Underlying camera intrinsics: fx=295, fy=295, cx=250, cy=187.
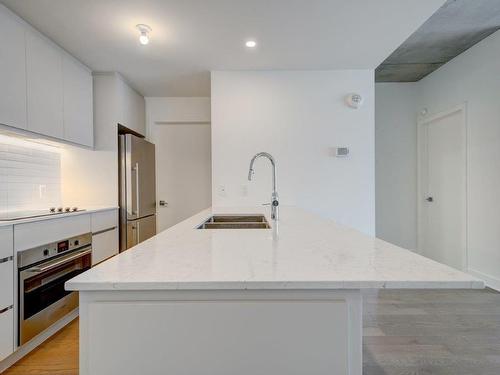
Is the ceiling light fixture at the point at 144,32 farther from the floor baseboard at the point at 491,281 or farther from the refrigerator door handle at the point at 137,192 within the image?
the floor baseboard at the point at 491,281

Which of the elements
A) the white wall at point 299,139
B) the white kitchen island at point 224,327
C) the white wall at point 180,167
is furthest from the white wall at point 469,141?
the white kitchen island at point 224,327

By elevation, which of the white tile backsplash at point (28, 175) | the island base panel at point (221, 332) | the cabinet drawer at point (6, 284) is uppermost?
the white tile backsplash at point (28, 175)

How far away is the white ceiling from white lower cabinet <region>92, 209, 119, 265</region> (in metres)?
1.54

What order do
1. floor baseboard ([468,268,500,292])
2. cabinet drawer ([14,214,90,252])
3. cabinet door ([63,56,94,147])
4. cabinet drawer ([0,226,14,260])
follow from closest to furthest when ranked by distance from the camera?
cabinet drawer ([0,226,14,260])
cabinet drawer ([14,214,90,252])
cabinet door ([63,56,94,147])
floor baseboard ([468,268,500,292])

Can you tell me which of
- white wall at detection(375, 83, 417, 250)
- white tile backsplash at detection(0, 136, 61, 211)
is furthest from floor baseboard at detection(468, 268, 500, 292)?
white tile backsplash at detection(0, 136, 61, 211)

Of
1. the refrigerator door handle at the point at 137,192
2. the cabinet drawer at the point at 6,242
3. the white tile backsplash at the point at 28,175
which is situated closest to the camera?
the cabinet drawer at the point at 6,242

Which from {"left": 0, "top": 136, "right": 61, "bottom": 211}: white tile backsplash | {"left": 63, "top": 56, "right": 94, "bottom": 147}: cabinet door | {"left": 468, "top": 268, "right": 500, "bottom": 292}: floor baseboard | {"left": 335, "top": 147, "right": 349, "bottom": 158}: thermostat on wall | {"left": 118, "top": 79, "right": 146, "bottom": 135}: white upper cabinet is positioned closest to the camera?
{"left": 0, "top": 136, "right": 61, "bottom": 211}: white tile backsplash

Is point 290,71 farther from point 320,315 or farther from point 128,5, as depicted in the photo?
point 320,315

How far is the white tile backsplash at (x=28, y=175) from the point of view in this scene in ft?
8.09

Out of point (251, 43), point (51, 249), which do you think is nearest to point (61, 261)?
point (51, 249)

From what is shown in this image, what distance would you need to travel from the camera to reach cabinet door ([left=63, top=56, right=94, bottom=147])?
8.97ft

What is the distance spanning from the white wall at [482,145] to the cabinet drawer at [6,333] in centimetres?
410

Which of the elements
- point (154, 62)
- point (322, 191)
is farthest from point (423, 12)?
point (154, 62)

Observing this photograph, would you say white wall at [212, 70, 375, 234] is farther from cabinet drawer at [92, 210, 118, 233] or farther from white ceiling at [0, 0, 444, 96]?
cabinet drawer at [92, 210, 118, 233]
